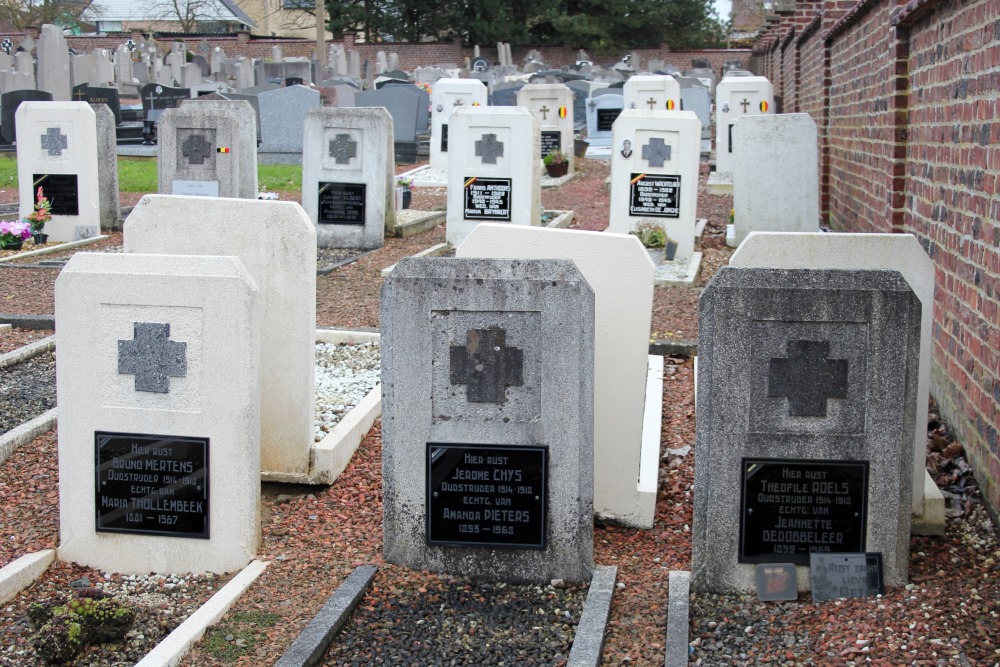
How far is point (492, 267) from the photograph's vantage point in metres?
4.03

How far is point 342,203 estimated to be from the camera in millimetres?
11992

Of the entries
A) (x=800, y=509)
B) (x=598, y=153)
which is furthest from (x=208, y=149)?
(x=598, y=153)

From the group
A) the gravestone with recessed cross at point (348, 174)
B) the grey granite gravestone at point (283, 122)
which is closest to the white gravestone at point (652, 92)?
the grey granite gravestone at point (283, 122)

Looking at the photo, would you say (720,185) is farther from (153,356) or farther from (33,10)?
(33,10)

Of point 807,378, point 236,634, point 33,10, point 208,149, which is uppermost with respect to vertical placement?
point 33,10

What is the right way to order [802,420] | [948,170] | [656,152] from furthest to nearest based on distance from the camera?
[656,152]
[948,170]
[802,420]

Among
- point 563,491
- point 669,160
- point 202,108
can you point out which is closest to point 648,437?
point 563,491

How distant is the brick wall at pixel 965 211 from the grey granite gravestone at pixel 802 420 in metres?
0.99

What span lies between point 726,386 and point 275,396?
7.45ft

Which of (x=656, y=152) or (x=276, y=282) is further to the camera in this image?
(x=656, y=152)

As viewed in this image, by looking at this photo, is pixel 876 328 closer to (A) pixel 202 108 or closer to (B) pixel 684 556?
(B) pixel 684 556

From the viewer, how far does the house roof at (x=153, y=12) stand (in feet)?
206

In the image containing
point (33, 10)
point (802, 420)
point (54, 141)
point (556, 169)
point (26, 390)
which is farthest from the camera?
point (33, 10)

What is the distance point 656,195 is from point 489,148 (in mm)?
1714
